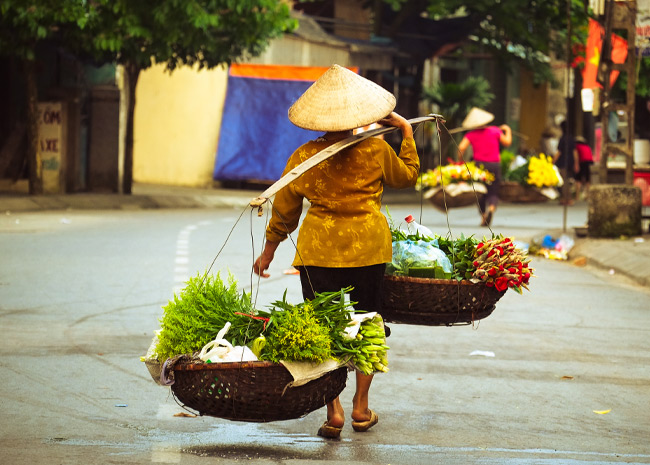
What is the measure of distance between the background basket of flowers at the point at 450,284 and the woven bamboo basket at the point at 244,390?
102cm

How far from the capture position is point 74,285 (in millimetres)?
11859

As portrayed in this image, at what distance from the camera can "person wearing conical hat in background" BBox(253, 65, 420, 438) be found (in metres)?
6.02

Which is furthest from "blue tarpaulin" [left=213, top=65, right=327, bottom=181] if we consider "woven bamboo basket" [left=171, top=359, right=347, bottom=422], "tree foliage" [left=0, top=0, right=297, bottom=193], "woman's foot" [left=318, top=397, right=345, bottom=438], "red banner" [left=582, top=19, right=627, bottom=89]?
"woven bamboo basket" [left=171, top=359, right=347, bottom=422]

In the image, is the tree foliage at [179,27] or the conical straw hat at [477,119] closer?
the conical straw hat at [477,119]

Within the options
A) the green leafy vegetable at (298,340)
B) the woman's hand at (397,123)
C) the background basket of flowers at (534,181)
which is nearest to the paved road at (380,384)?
the green leafy vegetable at (298,340)

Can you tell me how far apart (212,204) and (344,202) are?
2041 cm

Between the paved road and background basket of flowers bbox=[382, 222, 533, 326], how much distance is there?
570 mm

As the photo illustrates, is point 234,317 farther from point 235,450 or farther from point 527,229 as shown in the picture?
point 527,229

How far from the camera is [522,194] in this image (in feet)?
71.1

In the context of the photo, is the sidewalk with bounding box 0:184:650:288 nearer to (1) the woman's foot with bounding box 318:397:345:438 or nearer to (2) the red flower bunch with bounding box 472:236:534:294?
(2) the red flower bunch with bounding box 472:236:534:294

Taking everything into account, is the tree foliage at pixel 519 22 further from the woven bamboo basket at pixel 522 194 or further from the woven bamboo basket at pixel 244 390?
the woven bamboo basket at pixel 244 390

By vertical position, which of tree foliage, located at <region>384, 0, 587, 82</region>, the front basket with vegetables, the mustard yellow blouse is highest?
tree foliage, located at <region>384, 0, 587, 82</region>

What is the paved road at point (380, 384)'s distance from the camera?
581 centimetres

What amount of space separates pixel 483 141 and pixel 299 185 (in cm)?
1338
